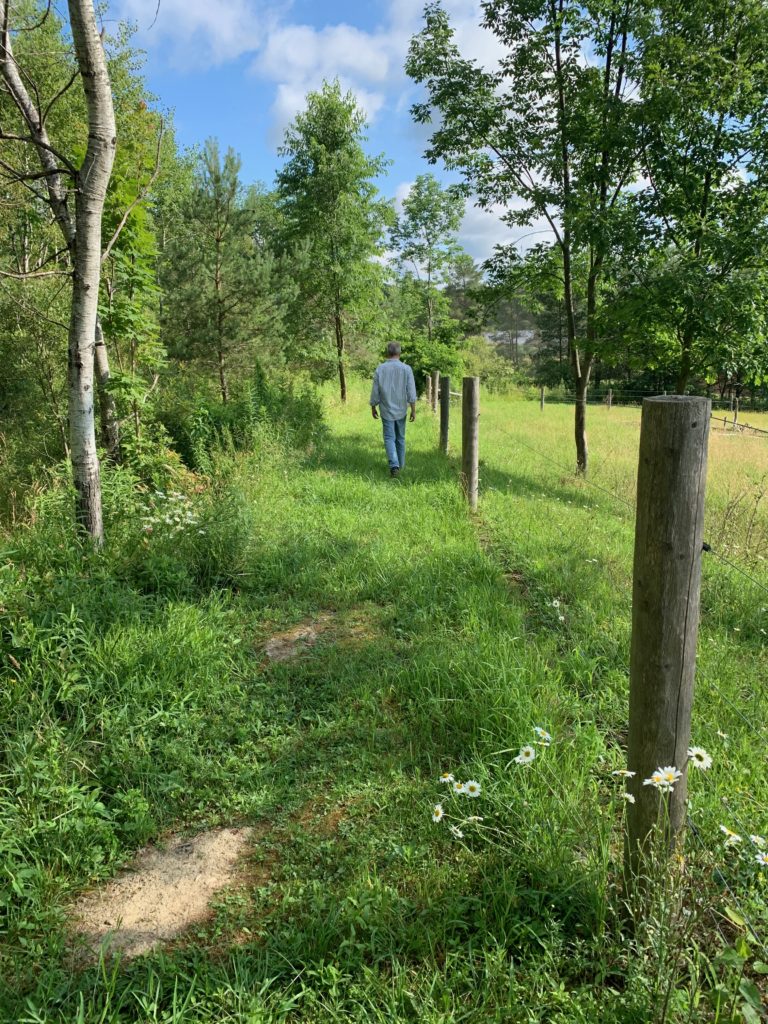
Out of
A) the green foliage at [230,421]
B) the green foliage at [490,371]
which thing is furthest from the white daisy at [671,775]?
the green foliage at [490,371]

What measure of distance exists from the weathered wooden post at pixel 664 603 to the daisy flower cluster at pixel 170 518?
12.0 feet

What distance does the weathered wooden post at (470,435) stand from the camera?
262 inches

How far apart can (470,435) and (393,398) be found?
182 centimetres

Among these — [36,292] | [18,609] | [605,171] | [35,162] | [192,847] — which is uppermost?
[35,162]

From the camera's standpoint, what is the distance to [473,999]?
1641 mm

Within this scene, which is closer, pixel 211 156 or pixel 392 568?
pixel 392 568

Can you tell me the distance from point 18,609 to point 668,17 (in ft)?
32.6

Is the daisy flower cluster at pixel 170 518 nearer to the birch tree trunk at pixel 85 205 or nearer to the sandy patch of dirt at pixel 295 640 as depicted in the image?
the birch tree trunk at pixel 85 205

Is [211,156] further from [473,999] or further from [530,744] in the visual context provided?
[473,999]

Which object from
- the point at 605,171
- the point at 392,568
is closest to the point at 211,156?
the point at 605,171

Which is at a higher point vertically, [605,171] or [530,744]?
[605,171]

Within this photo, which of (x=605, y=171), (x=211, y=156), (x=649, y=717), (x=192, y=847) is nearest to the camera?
(x=649, y=717)

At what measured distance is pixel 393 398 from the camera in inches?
320

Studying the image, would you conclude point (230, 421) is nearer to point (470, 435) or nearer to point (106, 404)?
point (106, 404)
